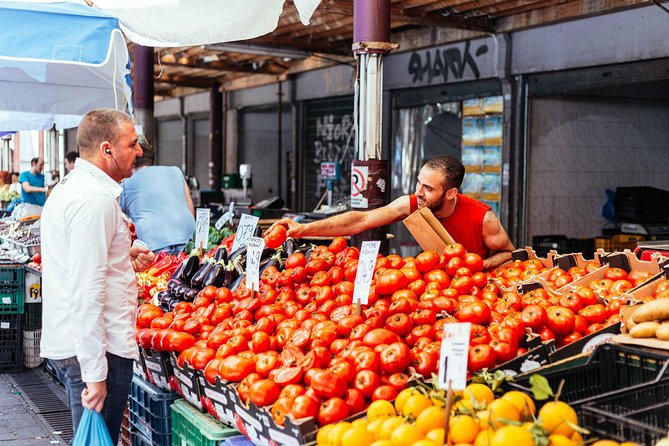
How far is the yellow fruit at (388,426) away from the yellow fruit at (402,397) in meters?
0.16

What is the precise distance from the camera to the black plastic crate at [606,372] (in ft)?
8.72

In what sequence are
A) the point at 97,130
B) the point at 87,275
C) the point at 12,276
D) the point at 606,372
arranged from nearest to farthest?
the point at 606,372 < the point at 87,275 < the point at 97,130 < the point at 12,276

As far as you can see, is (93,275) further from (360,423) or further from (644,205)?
(644,205)

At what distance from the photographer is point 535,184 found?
10180mm

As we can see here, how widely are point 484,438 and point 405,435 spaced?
24 cm

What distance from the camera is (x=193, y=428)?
3.50m

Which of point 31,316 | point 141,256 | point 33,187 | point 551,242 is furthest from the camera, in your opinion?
point 33,187

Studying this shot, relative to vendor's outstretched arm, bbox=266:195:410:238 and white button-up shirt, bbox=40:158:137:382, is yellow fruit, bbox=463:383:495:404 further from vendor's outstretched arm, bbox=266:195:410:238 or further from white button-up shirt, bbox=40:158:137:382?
vendor's outstretched arm, bbox=266:195:410:238

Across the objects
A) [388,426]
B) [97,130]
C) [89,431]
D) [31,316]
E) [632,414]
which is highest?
[97,130]

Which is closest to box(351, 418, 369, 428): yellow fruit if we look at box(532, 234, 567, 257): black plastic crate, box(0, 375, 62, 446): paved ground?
box(0, 375, 62, 446): paved ground

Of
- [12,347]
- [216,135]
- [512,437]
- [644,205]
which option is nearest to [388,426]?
[512,437]

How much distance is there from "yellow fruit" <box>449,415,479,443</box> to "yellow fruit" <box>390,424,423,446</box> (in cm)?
10

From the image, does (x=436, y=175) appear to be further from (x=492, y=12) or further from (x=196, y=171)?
(x=196, y=171)

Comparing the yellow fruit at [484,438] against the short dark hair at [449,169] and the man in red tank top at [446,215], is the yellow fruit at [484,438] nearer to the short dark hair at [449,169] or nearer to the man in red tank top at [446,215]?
the man in red tank top at [446,215]
